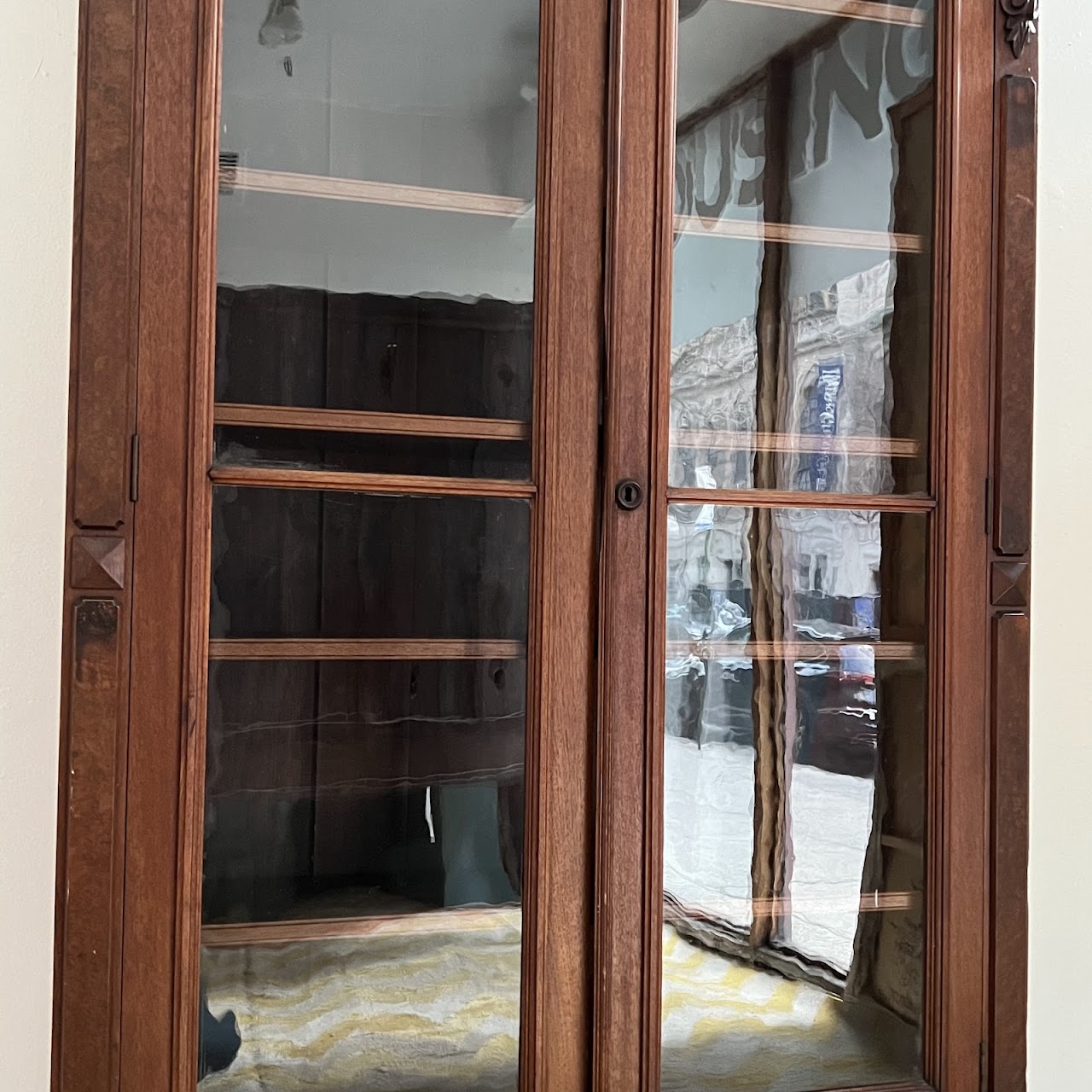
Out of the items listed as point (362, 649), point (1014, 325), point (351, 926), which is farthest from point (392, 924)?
point (1014, 325)

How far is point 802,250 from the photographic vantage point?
1.19 meters

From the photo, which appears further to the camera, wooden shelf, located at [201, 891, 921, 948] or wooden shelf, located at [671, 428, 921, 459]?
wooden shelf, located at [671, 428, 921, 459]

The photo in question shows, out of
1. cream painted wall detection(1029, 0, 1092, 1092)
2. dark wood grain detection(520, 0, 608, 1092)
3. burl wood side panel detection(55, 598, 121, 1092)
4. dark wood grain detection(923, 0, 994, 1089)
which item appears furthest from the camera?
cream painted wall detection(1029, 0, 1092, 1092)

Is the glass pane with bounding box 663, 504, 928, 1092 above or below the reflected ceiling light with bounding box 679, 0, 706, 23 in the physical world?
below

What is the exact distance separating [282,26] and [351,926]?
76 centimetres

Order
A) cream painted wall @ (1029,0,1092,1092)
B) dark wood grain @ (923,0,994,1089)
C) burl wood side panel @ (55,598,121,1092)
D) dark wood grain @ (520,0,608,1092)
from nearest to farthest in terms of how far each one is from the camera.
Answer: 1. burl wood side panel @ (55,598,121,1092)
2. dark wood grain @ (520,0,608,1092)
3. dark wood grain @ (923,0,994,1089)
4. cream painted wall @ (1029,0,1092,1092)

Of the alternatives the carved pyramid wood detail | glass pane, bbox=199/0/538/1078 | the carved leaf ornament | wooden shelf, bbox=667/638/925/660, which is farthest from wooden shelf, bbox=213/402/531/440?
the carved leaf ornament

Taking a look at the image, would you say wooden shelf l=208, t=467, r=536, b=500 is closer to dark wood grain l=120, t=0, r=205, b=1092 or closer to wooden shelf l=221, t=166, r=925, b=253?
dark wood grain l=120, t=0, r=205, b=1092

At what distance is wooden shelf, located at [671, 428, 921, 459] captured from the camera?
1140 mm

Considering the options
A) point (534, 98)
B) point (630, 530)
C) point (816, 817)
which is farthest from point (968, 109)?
point (816, 817)

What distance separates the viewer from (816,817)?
1178 millimetres

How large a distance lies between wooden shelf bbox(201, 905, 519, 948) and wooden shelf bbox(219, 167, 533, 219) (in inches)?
24.0

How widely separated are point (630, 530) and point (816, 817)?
0.34m

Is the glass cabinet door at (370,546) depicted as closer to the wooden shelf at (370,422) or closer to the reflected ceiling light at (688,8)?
the wooden shelf at (370,422)
